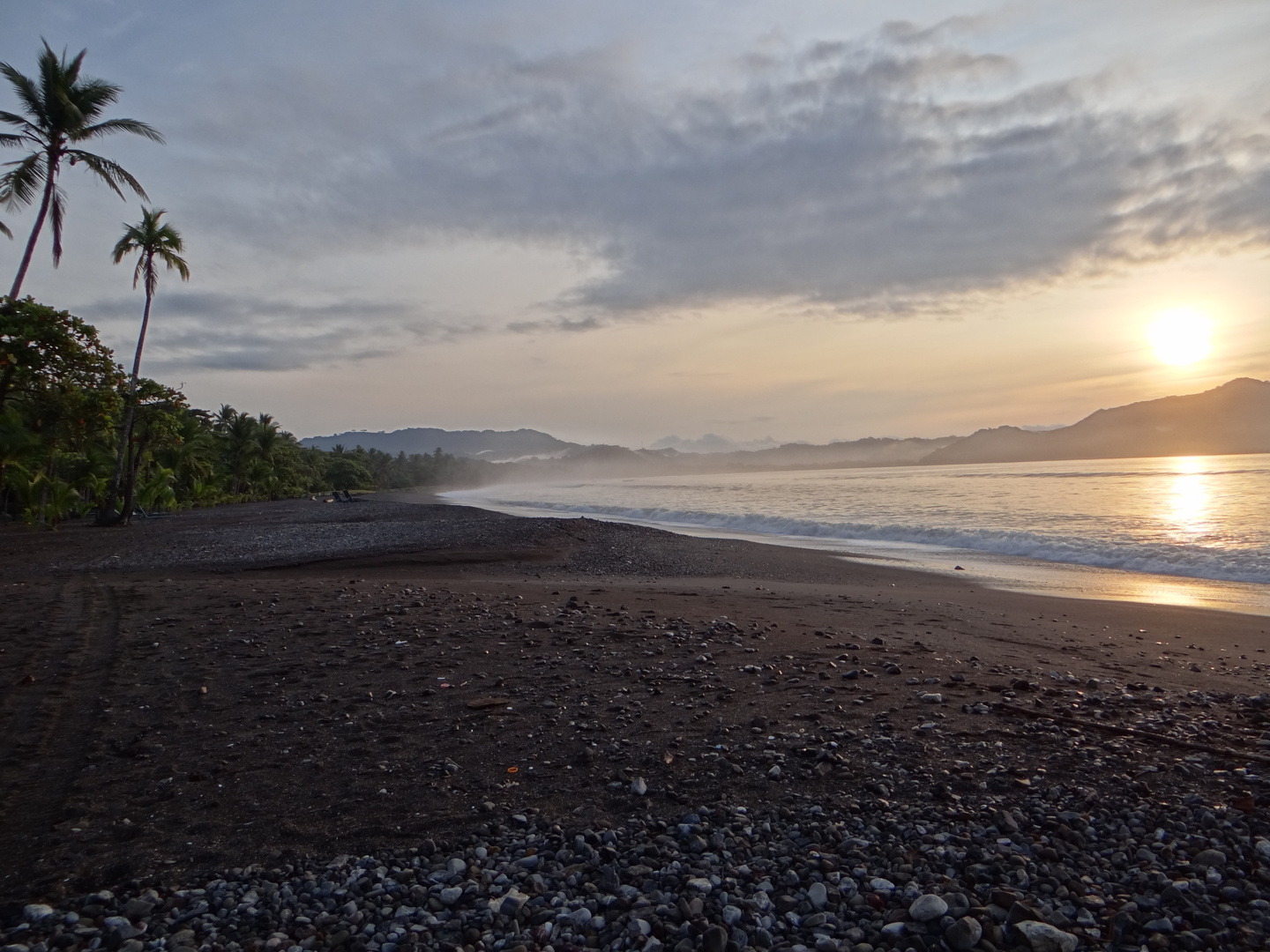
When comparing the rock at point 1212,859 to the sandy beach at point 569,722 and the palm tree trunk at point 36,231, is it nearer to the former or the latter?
the sandy beach at point 569,722

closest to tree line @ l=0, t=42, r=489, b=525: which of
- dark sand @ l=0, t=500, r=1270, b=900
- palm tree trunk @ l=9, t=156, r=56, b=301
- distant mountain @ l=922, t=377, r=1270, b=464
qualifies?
palm tree trunk @ l=9, t=156, r=56, b=301

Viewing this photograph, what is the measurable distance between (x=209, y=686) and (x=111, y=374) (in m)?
18.1

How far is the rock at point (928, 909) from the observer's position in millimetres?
2869

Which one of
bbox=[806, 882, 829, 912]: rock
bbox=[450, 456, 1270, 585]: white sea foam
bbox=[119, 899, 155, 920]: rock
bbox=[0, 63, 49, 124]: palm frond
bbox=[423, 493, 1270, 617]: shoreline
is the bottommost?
bbox=[423, 493, 1270, 617]: shoreline

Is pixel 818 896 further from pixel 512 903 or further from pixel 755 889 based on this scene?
pixel 512 903

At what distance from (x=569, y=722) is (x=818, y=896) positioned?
7.99 ft

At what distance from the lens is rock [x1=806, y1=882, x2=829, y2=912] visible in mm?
2994

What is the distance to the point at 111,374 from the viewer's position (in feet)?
64.0

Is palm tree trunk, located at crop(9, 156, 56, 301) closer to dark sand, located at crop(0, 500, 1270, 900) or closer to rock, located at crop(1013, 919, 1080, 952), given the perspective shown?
dark sand, located at crop(0, 500, 1270, 900)

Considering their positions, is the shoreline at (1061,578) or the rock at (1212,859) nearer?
the rock at (1212,859)

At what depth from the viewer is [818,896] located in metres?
3.03

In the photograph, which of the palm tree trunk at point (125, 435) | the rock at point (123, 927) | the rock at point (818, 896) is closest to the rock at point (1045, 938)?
the rock at point (818, 896)

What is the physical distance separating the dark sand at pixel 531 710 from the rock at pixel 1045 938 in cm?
112

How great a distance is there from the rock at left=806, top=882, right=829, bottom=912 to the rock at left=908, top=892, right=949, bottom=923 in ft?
1.11
